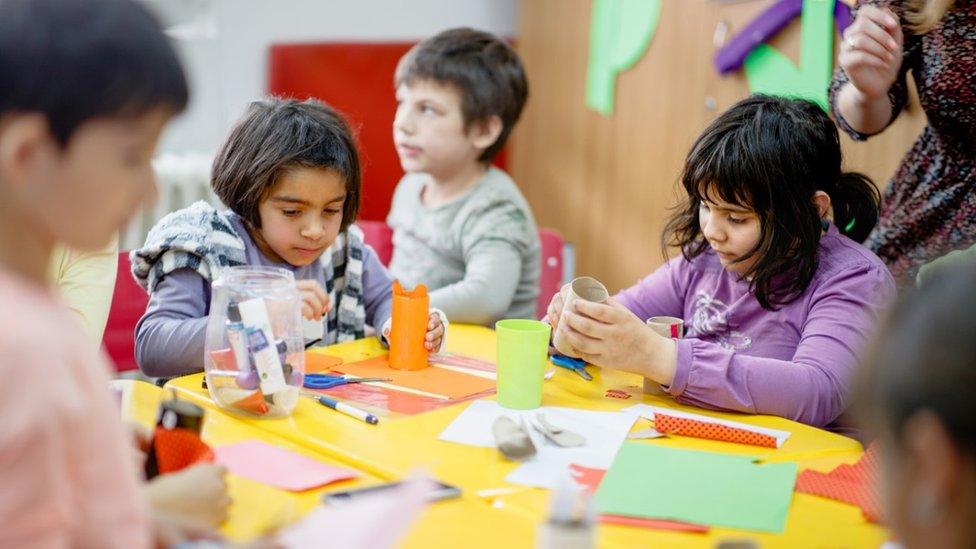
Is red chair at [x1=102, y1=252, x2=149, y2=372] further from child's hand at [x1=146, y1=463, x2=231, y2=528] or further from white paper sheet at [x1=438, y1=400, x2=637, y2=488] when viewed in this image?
child's hand at [x1=146, y1=463, x2=231, y2=528]

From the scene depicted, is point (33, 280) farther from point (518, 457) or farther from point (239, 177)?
point (239, 177)

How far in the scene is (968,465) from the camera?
0.79 meters

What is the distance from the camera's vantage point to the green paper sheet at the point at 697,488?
3.91 feet

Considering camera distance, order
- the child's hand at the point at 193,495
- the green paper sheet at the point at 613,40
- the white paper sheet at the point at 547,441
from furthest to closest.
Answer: the green paper sheet at the point at 613,40
the white paper sheet at the point at 547,441
the child's hand at the point at 193,495

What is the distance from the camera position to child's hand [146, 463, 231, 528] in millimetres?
1076

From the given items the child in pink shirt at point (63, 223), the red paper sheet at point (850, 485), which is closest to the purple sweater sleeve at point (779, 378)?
the red paper sheet at point (850, 485)

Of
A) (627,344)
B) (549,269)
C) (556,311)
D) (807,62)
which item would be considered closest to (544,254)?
(549,269)

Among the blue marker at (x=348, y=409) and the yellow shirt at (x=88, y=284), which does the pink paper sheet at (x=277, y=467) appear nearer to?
the blue marker at (x=348, y=409)

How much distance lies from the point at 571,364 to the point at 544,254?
1075 mm

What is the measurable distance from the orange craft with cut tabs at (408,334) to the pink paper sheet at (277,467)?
469 millimetres

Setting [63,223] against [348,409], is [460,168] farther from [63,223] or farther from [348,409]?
[63,223]

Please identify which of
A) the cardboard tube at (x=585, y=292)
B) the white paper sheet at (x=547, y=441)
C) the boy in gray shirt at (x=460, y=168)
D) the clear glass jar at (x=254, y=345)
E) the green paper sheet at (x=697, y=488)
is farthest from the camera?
the boy in gray shirt at (x=460, y=168)

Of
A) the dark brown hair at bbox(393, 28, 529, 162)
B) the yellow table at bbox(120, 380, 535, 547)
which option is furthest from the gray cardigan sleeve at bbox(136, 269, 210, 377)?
the dark brown hair at bbox(393, 28, 529, 162)

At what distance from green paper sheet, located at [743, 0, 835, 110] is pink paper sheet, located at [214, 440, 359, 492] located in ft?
6.00
